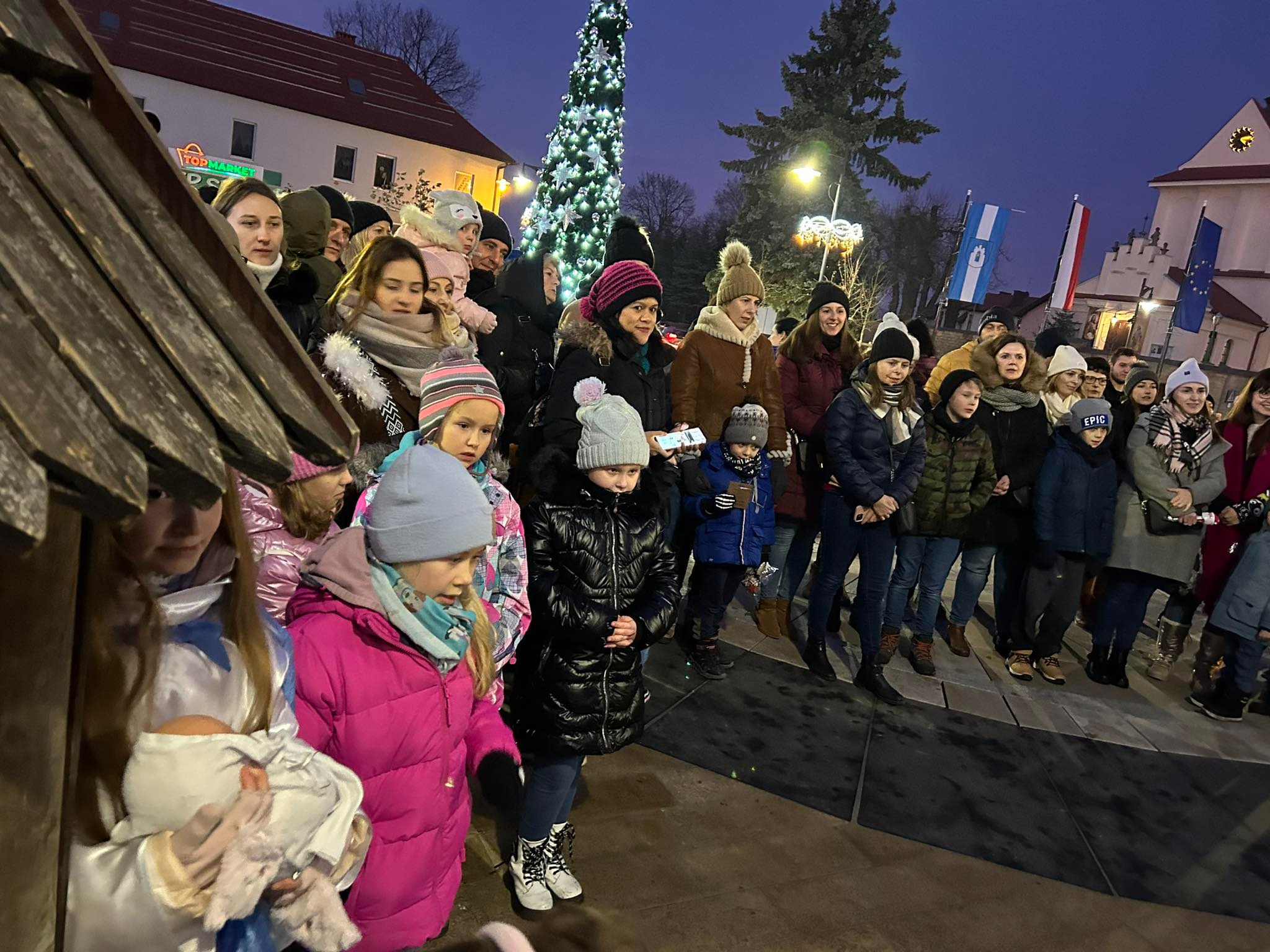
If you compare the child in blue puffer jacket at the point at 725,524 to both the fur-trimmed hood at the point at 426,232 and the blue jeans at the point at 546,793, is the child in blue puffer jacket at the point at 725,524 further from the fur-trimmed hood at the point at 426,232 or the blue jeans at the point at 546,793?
the blue jeans at the point at 546,793

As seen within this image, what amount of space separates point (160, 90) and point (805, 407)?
33.7 meters

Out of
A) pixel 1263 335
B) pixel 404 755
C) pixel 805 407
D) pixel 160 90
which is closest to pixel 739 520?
pixel 805 407

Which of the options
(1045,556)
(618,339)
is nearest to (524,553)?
(618,339)

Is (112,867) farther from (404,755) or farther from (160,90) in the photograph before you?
(160,90)

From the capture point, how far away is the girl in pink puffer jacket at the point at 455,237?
5.35 meters

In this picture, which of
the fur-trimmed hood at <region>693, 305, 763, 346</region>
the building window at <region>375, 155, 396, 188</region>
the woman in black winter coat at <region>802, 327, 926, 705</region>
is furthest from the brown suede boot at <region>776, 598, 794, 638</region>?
the building window at <region>375, 155, 396, 188</region>

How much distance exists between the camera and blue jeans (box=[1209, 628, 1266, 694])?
Answer: 19.4 ft

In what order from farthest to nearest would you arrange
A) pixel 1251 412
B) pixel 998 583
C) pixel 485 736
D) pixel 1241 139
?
pixel 1241 139 < pixel 998 583 < pixel 1251 412 < pixel 485 736

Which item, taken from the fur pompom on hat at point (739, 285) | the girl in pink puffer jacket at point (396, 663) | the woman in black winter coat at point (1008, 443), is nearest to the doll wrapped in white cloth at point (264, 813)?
the girl in pink puffer jacket at point (396, 663)

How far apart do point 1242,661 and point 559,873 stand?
5.39m

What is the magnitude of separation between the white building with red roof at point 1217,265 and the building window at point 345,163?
36644 mm

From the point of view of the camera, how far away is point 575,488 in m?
3.50

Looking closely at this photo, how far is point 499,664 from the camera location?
2.89 m

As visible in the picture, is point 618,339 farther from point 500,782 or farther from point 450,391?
point 500,782
